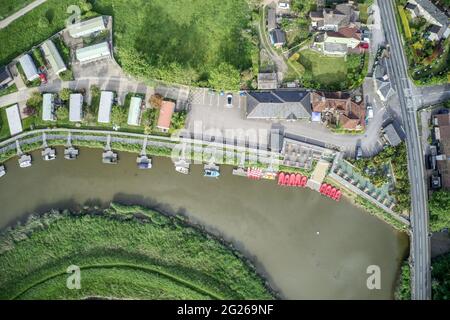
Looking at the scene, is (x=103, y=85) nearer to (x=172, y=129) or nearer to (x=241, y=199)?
(x=172, y=129)

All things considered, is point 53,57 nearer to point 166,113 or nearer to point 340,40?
point 166,113

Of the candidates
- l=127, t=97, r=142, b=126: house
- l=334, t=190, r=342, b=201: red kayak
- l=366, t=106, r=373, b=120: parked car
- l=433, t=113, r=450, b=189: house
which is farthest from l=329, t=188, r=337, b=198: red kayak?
l=127, t=97, r=142, b=126: house

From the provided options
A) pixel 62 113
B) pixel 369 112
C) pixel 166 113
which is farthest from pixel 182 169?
pixel 369 112

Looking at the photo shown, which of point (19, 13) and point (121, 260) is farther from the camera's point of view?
point (19, 13)

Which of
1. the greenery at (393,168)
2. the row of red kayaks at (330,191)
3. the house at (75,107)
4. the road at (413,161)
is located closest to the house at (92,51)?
the house at (75,107)

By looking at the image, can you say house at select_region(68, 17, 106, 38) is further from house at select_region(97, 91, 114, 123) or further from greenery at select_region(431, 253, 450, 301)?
greenery at select_region(431, 253, 450, 301)
